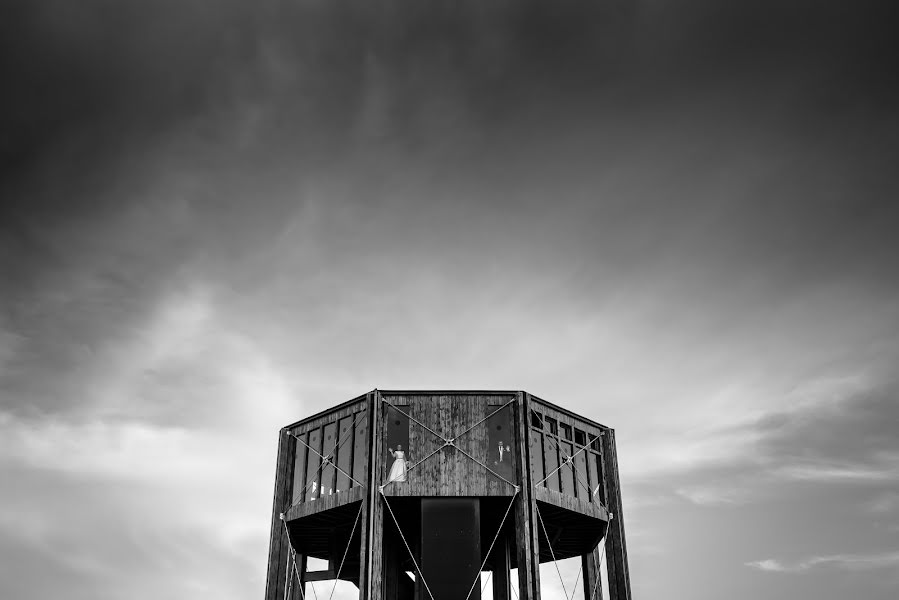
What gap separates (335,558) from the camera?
2988cm

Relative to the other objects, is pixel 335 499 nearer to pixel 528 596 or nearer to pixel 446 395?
pixel 446 395

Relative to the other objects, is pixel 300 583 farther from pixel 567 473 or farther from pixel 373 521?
pixel 567 473

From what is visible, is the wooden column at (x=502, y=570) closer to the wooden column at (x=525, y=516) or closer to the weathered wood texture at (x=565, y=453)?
the weathered wood texture at (x=565, y=453)

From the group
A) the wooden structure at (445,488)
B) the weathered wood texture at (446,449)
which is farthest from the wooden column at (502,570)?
the weathered wood texture at (446,449)

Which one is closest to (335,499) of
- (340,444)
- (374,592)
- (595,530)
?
(340,444)

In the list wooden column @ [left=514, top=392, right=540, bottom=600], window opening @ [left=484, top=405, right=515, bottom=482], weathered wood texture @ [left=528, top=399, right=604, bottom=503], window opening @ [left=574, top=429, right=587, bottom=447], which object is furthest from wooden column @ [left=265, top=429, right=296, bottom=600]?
window opening @ [left=574, top=429, right=587, bottom=447]

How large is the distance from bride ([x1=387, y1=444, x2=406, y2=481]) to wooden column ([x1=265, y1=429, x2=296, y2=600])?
452cm

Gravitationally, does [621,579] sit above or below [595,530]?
below

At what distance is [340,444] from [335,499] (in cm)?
174

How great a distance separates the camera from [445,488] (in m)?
22.6

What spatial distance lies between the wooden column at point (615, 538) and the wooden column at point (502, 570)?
3374 mm

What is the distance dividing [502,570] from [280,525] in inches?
311

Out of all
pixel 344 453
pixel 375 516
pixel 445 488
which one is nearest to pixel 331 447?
pixel 344 453

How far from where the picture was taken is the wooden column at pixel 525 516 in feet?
69.8
